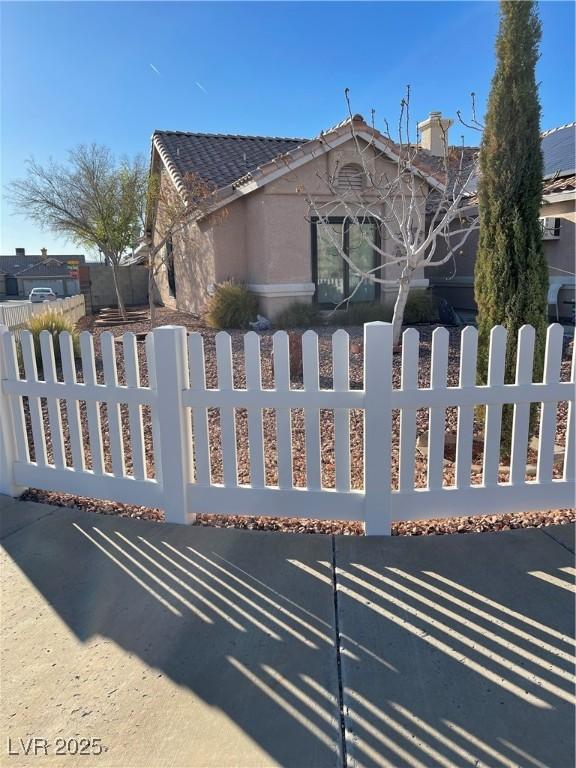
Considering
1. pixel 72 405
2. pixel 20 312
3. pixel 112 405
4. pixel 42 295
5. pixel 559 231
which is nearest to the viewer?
pixel 112 405

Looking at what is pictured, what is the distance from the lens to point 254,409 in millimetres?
3307

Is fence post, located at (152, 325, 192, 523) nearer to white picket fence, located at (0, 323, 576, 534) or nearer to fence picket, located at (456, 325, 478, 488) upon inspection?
white picket fence, located at (0, 323, 576, 534)

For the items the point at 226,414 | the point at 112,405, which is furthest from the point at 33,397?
the point at 226,414

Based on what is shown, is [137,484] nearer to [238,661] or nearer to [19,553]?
[19,553]

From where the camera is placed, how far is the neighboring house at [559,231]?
10.3 meters

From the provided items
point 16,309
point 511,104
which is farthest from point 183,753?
point 16,309

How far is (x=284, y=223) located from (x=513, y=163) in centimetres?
817

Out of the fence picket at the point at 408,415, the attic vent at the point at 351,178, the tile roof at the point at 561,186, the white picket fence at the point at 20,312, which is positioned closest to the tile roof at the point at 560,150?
the tile roof at the point at 561,186

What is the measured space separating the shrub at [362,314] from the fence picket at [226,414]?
8.60m

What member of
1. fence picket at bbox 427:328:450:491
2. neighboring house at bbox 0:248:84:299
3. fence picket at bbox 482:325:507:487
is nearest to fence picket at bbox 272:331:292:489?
fence picket at bbox 427:328:450:491

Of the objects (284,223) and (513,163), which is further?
(284,223)

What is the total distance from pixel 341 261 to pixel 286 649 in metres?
11.2

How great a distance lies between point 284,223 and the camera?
39.2 feet

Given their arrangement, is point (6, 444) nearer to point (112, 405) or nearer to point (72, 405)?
point (72, 405)
